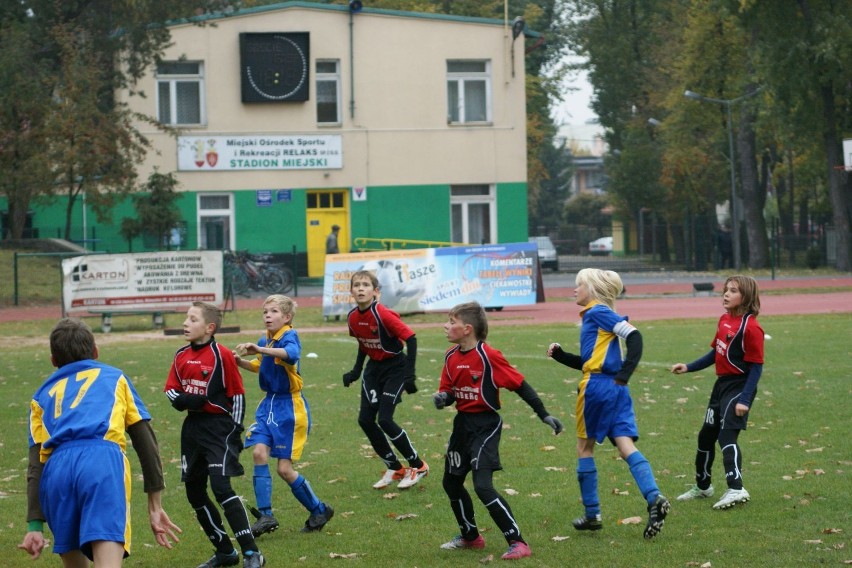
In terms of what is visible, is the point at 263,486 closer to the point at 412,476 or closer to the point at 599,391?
the point at 412,476

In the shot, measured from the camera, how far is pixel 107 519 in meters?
5.50

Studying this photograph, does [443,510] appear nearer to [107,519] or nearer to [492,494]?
[492,494]

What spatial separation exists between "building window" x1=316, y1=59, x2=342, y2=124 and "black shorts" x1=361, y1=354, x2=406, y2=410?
32.4 meters

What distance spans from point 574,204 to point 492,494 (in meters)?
90.8

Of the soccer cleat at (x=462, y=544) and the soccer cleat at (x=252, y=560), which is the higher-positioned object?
the soccer cleat at (x=252, y=560)

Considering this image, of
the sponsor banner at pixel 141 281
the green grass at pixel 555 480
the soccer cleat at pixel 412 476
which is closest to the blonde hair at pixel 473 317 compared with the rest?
the green grass at pixel 555 480

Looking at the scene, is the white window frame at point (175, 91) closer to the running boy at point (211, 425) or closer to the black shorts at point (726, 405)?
the black shorts at point (726, 405)

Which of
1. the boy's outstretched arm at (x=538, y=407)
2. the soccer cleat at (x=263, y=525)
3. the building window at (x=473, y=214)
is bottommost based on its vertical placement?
the soccer cleat at (x=263, y=525)

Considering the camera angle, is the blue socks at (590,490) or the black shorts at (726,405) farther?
the black shorts at (726,405)

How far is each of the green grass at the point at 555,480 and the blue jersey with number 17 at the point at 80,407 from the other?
2210 mm

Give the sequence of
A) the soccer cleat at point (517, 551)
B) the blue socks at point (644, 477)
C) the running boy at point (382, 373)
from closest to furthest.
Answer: the soccer cleat at point (517, 551) → the blue socks at point (644, 477) → the running boy at point (382, 373)

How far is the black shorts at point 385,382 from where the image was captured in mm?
9617

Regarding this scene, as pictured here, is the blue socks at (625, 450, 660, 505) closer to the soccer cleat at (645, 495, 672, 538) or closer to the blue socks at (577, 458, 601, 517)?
the soccer cleat at (645, 495, 672, 538)

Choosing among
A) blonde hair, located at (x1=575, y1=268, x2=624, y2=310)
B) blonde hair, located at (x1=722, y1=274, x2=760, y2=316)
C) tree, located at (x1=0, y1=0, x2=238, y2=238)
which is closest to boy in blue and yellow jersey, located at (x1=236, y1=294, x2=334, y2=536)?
blonde hair, located at (x1=575, y1=268, x2=624, y2=310)
